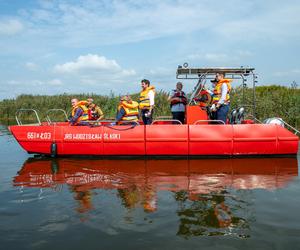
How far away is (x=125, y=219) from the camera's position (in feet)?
15.0

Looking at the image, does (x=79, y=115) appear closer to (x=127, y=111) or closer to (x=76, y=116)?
(x=76, y=116)

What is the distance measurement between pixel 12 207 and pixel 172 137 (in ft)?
14.6

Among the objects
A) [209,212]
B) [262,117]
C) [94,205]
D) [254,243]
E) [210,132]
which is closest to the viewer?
[254,243]

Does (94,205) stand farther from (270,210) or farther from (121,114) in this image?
(121,114)

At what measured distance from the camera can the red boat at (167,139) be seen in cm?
865

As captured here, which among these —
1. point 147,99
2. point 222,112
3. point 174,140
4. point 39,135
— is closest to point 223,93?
point 222,112

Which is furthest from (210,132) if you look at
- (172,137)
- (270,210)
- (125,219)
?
(125,219)

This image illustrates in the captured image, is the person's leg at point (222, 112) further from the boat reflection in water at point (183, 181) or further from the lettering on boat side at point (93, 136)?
the lettering on boat side at point (93, 136)

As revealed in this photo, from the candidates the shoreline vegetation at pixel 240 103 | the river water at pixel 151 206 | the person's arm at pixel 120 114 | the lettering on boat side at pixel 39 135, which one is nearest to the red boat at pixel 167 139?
the lettering on boat side at pixel 39 135

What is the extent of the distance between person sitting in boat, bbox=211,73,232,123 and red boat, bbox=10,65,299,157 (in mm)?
269

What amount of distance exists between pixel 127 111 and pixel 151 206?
4.46m

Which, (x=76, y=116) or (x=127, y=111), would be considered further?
(x=76, y=116)

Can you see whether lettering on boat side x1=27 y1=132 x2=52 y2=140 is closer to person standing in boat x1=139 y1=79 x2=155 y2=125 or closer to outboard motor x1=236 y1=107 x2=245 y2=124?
person standing in boat x1=139 y1=79 x2=155 y2=125

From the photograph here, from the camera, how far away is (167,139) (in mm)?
8703
